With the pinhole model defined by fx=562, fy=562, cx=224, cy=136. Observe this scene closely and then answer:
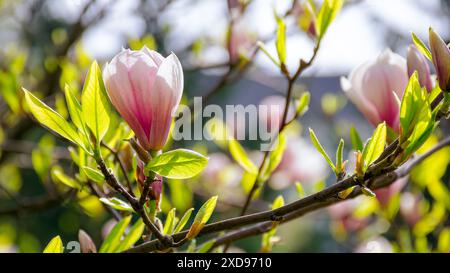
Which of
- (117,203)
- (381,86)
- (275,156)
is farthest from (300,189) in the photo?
(117,203)

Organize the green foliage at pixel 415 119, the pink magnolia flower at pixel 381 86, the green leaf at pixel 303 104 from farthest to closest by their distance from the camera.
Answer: the green leaf at pixel 303 104 < the pink magnolia flower at pixel 381 86 < the green foliage at pixel 415 119

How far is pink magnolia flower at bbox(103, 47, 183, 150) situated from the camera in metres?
0.53

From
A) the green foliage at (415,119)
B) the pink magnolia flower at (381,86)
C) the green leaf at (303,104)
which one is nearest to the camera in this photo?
the green foliage at (415,119)

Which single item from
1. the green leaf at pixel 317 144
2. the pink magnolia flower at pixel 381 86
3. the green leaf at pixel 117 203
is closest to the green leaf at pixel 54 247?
the green leaf at pixel 117 203

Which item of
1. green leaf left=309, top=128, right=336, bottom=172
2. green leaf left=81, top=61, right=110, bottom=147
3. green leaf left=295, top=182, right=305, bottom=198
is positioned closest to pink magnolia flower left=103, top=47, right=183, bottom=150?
green leaf left=81, top=61, right=110, bottom=147

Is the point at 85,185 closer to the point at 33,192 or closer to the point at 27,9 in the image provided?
the point at 27,9

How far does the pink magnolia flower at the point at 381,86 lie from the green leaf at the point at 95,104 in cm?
32

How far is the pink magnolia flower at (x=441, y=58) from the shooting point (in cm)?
54

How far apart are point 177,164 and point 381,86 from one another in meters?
0.30

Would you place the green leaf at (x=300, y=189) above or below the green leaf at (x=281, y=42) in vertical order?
below

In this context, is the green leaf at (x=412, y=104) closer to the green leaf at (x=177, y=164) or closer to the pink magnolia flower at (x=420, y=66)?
the pink magnolia flower at (x=420, y=66)

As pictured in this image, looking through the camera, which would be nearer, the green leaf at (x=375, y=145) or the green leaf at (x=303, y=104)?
Answer: the green leaf at (x=375, y=145)

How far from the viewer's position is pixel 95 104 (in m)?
0.56

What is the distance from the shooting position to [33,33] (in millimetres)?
1879
